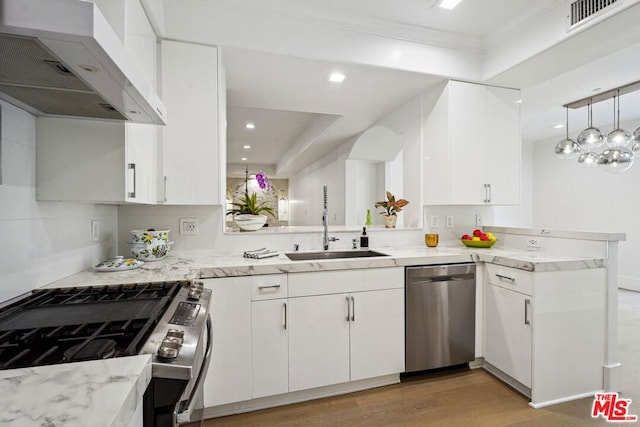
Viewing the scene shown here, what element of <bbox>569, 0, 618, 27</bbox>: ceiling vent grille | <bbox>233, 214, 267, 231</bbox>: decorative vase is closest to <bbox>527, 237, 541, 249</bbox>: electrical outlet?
<bbox>569, 0, 618, 27</bbox>: ceiling vent grille

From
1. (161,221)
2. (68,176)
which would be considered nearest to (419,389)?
(161,221)

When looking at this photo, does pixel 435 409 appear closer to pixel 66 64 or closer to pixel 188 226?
pixel 188 226

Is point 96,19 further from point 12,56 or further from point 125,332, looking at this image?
point 125,332

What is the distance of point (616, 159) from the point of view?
10.5 feet

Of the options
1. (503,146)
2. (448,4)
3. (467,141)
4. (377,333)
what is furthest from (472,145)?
(377,333)

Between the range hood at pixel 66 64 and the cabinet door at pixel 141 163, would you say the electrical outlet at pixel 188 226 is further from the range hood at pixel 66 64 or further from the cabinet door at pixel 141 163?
the range hood at pixel 66 64

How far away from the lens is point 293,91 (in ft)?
8.82

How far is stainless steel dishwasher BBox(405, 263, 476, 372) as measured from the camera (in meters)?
2.11

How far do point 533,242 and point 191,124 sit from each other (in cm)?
265

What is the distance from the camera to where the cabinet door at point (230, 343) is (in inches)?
69.5

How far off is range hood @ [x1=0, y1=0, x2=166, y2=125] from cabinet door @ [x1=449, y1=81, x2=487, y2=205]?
219 cm

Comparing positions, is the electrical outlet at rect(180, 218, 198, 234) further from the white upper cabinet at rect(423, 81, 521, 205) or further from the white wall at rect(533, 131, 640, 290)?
the white wall at rect(533, 131, 640, 290)

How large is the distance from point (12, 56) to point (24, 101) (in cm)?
51

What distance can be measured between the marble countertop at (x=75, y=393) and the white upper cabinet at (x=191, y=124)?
1.42 m
